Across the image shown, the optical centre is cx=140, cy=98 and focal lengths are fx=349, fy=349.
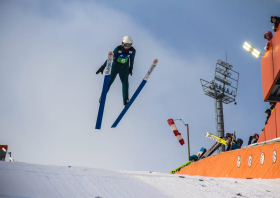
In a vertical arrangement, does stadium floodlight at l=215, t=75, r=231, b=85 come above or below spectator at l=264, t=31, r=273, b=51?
above

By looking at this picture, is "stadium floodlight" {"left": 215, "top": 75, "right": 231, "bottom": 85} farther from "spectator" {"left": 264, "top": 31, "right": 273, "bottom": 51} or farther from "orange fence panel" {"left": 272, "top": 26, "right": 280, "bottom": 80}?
"orange fence panel" {"left": 272, "top": 26, "right": 280, "bottom": 80}

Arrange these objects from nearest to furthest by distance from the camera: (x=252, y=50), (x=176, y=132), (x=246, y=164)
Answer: (x=246, y=164) < (x=252, y=50) < (x=176, y=132)

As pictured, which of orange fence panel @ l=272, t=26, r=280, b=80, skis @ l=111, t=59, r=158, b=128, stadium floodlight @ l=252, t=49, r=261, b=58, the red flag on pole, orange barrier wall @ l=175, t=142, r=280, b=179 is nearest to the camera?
orange barrier wall @ l=175, t=142, r=280, b=179

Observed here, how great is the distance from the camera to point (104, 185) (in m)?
3.87

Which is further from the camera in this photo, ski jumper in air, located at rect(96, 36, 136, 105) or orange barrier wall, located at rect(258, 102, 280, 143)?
ski jumper in air, located at rect(96, 36, 136, 105)

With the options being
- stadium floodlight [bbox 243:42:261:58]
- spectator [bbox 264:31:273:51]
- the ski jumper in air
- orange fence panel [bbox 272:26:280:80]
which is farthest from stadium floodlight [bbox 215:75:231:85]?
orange fence panel [bbox 272:26:280:80]

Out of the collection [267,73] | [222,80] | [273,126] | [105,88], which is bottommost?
[273,126]

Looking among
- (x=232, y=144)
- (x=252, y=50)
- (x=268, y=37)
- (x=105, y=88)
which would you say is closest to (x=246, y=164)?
(x=232, y=144)

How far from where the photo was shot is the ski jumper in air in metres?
6.95

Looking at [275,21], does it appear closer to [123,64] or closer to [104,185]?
[123,64]

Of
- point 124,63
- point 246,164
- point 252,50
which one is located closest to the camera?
point 246,164

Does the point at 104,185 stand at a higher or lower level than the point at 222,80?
lower

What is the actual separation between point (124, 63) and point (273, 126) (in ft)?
10.8

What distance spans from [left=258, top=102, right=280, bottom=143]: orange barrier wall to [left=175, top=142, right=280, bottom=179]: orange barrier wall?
84 cm
